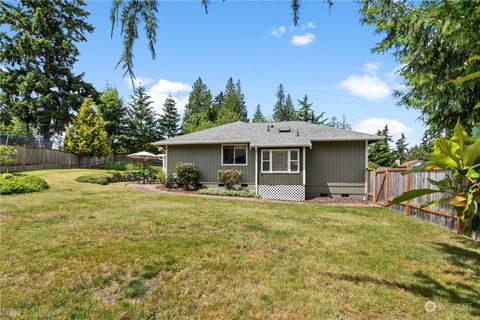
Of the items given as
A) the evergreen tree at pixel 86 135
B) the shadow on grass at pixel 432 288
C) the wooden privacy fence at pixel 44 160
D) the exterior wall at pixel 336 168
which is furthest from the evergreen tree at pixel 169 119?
the shadow on grass at pixel 432 288

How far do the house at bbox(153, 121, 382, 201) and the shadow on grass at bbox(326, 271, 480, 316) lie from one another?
989 centimetres

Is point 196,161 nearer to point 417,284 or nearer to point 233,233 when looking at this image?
point 233,233

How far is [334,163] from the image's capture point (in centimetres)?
1473

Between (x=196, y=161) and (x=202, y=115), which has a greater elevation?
(x=202, y=115)

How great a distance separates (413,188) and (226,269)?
7.27m

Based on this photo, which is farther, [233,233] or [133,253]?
[233,233]

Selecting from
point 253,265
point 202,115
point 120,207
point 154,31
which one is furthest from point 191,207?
point 202,115

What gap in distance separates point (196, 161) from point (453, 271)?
1378 centimetres

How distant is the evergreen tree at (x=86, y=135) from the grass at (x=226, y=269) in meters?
20.2

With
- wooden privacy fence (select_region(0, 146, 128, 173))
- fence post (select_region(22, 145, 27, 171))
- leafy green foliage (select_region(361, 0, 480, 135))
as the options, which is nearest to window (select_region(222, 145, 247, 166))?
leafy green foliage (select_region(361, 0, 480, 135))

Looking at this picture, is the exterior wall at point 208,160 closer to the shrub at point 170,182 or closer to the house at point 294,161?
the house at point 294,161

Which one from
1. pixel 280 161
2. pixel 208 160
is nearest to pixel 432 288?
pixel 280 161

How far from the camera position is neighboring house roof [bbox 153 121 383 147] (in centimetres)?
1425

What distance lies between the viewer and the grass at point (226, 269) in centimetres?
318
